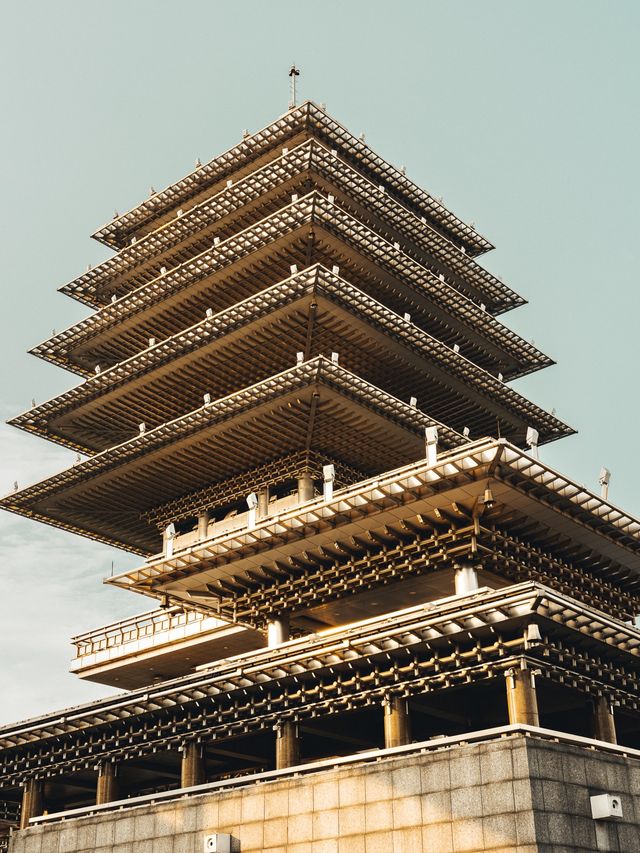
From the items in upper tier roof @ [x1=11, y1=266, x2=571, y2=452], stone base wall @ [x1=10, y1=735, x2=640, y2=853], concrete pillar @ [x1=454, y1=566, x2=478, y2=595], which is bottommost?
stone base wall @ [x1=10, y1=735, x2=640, y2=853]

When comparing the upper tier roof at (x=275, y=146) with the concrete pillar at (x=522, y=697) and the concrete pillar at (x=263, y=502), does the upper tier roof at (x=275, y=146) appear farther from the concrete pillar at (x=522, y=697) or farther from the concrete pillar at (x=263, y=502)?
the concrete pillar at (x=522, y=697)

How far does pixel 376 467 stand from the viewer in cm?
4559

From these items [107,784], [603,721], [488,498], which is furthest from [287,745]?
[488,498]

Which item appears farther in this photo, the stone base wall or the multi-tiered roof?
the multi-tiered roof

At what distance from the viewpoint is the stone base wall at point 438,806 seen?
23.9 m

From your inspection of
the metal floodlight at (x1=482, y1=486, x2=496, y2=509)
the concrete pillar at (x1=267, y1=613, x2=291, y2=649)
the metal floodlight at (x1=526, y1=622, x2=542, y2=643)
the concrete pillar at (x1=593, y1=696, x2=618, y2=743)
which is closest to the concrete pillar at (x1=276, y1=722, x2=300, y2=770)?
the concrete pillar at (x1=267, y1=613, x2=291, y2=649)

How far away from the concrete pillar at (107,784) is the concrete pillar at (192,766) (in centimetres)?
326

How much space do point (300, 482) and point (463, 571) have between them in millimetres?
10968

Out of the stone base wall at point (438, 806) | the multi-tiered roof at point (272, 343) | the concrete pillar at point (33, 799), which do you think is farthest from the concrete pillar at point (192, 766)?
the multi-tiered roof at point (272, 343)

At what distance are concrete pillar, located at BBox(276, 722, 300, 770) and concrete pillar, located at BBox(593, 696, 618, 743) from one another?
8244mm

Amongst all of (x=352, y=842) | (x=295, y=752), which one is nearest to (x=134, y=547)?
(x=295, y=752)

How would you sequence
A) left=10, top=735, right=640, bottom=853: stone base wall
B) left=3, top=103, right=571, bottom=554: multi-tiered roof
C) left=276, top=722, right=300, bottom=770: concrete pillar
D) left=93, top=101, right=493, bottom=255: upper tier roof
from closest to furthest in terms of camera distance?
left=10, top=735, right=640, bottom=853: stone base wall, left=276, top=722, right=300, bottom=770: concrete pillar, left=3, top=103, right=571, bottom=554: multi-tiered roof, left=93, top=101, right=493, bottom=255: upper tier roof

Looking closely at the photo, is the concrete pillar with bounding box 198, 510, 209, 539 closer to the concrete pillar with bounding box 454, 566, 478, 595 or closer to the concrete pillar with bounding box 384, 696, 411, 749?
the concrete pillar with bounding box 454, 566, 478, 595

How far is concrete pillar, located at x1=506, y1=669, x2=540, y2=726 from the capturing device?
26516mm
